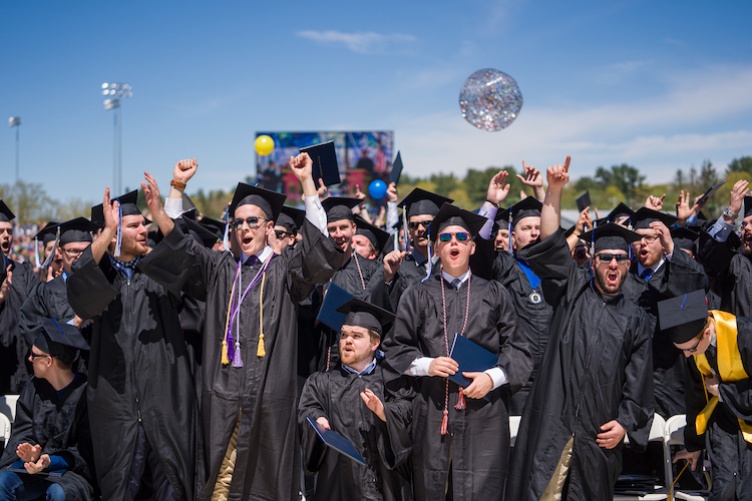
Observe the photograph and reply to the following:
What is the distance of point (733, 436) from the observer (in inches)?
182

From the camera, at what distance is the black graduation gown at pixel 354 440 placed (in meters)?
4.76

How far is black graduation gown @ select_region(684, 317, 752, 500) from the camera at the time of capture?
4.46 meters

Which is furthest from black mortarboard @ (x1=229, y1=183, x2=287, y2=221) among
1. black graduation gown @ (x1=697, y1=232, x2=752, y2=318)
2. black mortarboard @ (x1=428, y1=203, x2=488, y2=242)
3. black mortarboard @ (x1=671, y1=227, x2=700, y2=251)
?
black mortarboard @ (x1=671, y1=227, x2=700, y2=251)

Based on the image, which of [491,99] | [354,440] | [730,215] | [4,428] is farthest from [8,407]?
[730,215]

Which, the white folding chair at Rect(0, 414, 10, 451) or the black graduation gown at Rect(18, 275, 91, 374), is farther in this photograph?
the black graduation gown at Rect(18, 275, 91, 374)

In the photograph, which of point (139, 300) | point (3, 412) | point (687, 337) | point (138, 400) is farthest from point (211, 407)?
point (687, 337)

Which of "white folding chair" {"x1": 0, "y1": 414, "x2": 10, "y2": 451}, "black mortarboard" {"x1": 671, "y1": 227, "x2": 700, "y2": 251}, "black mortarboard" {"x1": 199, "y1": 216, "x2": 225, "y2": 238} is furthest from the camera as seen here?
"black mortarboard" {"x1": 199, "y1": 216, "x2": 225, "y2": 238}

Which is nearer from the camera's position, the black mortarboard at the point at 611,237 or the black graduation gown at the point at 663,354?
the black mortarboard at the point at 611,237

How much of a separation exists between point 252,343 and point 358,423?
0.88m

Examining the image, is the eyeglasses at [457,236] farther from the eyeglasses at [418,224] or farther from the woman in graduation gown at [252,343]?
the eyeglasses at [418,224]

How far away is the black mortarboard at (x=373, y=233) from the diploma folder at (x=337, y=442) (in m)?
2.72

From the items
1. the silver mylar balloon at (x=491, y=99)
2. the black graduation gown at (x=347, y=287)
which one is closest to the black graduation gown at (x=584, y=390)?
the black graduation gown at (x=347, y=287)

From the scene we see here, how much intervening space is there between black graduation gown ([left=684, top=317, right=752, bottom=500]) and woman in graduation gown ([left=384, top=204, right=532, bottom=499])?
4.06 feet

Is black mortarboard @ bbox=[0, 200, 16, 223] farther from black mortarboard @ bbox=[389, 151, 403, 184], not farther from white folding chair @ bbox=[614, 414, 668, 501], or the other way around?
white folding chair @ bbox=[614, 414, 668, 501]
